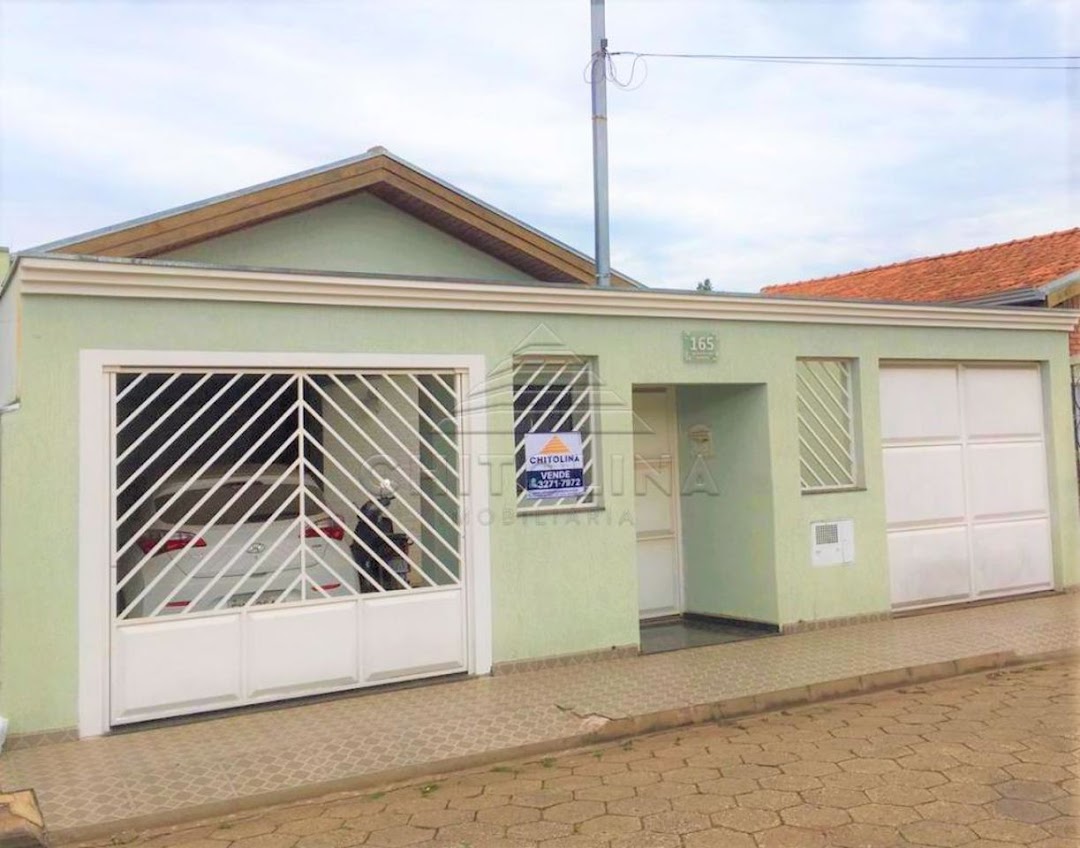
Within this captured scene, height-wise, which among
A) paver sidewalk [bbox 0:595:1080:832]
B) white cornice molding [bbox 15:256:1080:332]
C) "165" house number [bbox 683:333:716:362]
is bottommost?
paver sidewalk [bbox 0:595:1080:832]

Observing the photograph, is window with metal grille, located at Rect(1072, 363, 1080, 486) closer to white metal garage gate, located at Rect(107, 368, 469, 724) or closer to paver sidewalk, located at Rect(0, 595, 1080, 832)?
paver sidewalk, located at Rect(0, 595, 1080, 832)

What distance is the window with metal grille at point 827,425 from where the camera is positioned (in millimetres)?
8305

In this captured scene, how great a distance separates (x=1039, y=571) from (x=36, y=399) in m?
9.26

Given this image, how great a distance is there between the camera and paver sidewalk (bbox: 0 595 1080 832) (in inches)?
185

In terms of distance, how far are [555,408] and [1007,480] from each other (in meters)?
5.13

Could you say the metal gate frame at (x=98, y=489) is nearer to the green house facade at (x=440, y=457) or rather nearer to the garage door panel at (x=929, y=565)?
the green house facade at (x=440, y=457)

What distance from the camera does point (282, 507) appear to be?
A: 6.30 meters

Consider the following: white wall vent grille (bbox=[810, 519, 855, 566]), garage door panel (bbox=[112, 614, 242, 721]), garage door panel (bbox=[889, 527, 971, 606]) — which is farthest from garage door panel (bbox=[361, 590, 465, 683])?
garage door panel (bbox=[889, 527, 971, 606])

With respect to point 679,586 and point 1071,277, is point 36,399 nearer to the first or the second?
point 679,586

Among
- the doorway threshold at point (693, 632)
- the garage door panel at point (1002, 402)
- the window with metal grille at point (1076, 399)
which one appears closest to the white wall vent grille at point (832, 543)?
the doorway threshold at point (693, 632)

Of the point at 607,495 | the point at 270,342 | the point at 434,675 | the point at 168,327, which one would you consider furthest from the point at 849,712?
the point at 168,327

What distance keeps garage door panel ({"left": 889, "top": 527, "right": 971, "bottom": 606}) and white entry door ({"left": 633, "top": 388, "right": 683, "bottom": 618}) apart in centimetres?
205

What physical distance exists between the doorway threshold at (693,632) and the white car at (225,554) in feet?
8.69

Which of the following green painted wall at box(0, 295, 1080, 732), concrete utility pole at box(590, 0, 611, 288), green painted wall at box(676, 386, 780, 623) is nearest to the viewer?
green painted wall at box(0, 295, 1080, 732)
